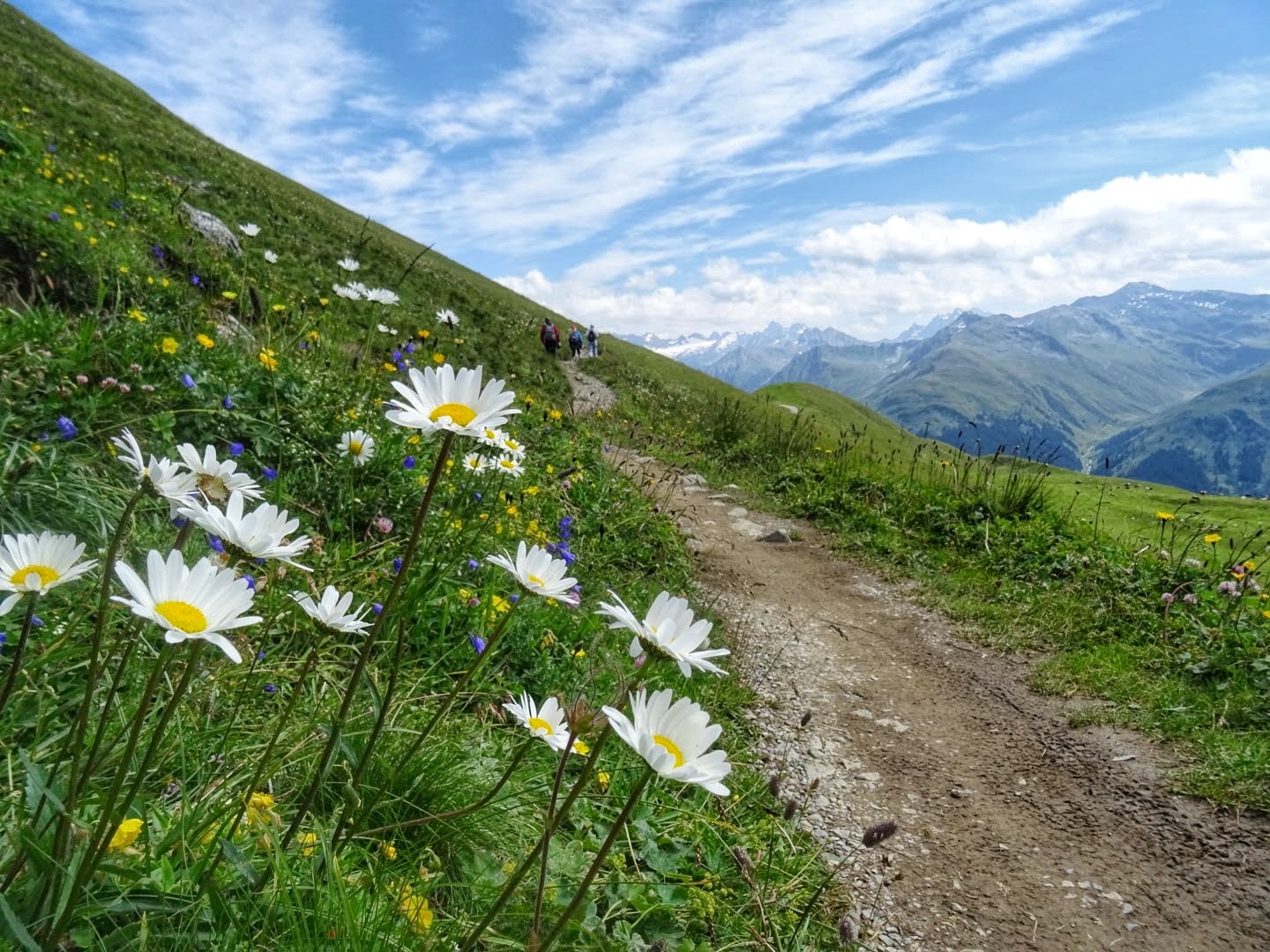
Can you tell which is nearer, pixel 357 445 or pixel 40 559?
pixel 40 559

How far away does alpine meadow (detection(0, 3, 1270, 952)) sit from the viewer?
4.53 feet

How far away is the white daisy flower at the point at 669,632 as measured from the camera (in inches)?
53.7

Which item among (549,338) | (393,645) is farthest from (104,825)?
(549,338)

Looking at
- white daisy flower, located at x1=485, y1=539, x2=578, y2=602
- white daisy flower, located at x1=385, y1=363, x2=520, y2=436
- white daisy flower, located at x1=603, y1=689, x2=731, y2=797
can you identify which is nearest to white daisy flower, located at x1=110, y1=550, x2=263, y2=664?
white daisy flower, located at x1=385, y1=363, x2=520, y2=436

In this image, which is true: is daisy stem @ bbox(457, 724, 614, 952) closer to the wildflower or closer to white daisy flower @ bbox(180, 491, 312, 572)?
white daisy flower @ bbox(180, 491, 312, 572)

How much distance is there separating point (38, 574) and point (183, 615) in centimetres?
38

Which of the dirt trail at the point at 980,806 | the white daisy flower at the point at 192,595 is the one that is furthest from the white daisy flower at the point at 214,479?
the dirt trail at the point at 980,806

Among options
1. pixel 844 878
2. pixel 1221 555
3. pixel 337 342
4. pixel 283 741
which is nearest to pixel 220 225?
pixel 337 342

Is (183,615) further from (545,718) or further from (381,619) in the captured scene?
(545,718)

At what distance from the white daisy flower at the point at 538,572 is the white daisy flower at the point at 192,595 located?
52 centimetres

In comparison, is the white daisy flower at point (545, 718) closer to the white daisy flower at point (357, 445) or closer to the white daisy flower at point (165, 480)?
the white daisy flower at point (165, 480)

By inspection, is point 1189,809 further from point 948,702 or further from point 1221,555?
point 1221,555

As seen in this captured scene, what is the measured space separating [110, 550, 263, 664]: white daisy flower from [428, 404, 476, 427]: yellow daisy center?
47cm

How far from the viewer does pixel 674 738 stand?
1.27 m
